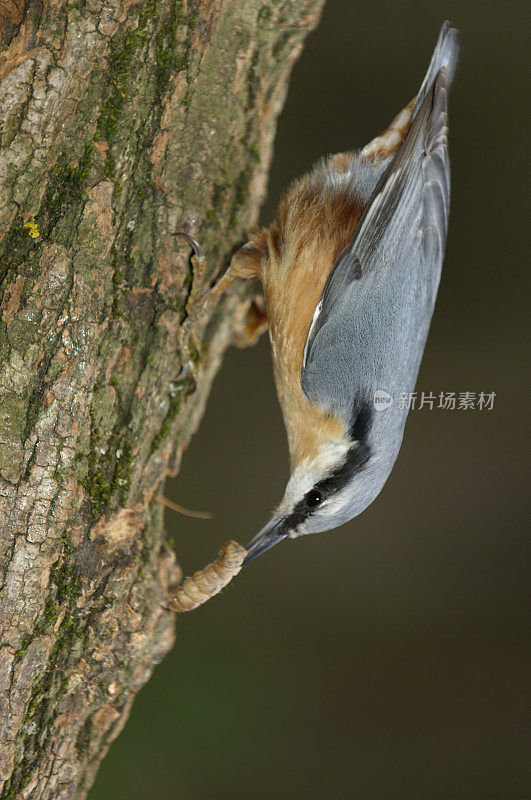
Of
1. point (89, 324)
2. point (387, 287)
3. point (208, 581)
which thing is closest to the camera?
point (89, 324)

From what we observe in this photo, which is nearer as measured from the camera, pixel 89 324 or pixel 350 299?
pixel 89 324

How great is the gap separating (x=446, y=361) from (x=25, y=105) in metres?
2.34

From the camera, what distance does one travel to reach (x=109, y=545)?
78.0 inches

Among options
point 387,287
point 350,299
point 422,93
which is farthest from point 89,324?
point 422,93

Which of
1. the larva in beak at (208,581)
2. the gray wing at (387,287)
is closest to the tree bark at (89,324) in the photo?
the larva in beak at (208,581)

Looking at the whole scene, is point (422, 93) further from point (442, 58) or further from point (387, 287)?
point (387, 287)

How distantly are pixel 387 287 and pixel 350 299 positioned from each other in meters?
0.11

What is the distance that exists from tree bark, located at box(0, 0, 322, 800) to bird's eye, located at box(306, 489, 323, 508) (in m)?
0.45

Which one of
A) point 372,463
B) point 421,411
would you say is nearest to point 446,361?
point 421,411

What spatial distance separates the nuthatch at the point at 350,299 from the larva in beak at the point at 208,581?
13 centimetres

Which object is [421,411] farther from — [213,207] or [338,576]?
[213,207]

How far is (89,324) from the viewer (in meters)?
1.90

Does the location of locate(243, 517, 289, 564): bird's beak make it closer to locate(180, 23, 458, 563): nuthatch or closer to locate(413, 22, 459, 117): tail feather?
locate(180, 23, 458, 563): nuthatch

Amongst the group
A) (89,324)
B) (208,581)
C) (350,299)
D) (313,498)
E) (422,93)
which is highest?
(422,93)
